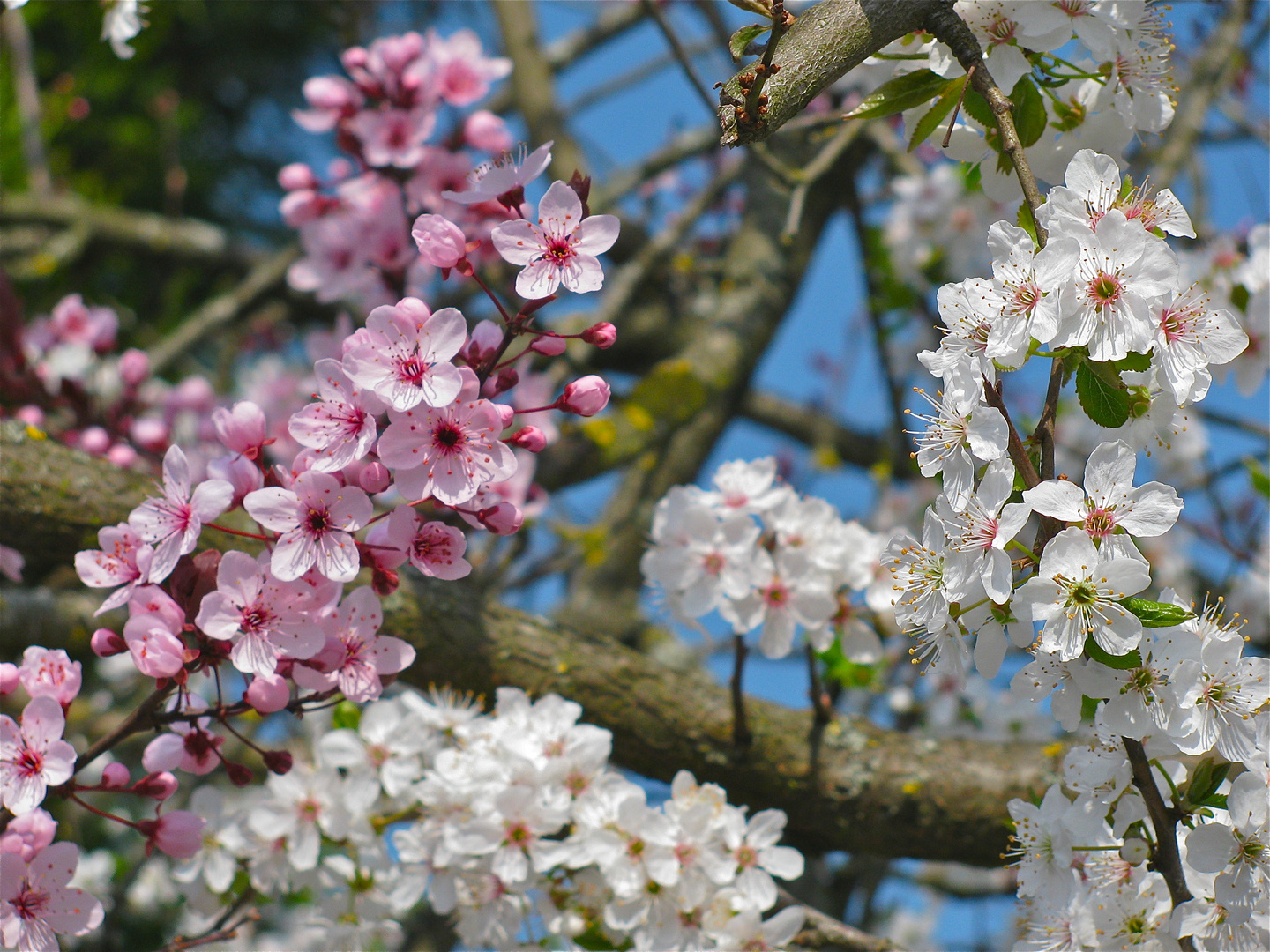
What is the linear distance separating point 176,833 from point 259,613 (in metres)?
0.40

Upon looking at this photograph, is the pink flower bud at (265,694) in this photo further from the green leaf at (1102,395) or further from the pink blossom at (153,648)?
the green leaf at (1102,395)

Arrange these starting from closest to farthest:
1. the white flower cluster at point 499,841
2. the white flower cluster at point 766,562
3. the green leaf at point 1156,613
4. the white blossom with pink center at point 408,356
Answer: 1. the green leaf at point 1156,613
2. the white blossom with pink center at point 408,356
3. the white flower cluster at point 499,841
4. the white flower cluster at point 766,562

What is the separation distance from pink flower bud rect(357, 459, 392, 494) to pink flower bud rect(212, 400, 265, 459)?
0.21 metres

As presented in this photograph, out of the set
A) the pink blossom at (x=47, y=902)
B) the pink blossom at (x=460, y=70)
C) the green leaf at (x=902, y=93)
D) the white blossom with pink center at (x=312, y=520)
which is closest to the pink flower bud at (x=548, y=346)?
the white blossom with pink center at (x=312, y=520)

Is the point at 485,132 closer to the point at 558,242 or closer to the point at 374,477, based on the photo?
the point at 558,242

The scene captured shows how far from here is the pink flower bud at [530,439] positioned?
1.19 meters

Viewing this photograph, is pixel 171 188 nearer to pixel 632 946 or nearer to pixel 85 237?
pixel 85 237

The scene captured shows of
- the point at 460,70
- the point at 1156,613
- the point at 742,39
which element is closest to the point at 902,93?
the point at 742,39

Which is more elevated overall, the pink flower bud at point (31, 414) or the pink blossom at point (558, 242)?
the pink blossom at point (558, 242)

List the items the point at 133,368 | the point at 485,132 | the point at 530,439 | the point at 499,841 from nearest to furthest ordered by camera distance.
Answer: the point at 530,439 < the point at 499,841 < the point at 485,132 < the point at 133,368

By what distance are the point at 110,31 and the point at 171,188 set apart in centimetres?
234

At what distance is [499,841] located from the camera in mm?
1445

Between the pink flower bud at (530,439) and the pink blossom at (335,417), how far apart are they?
0.62ft

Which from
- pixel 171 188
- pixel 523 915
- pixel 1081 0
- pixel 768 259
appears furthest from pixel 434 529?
pixel 171 188
